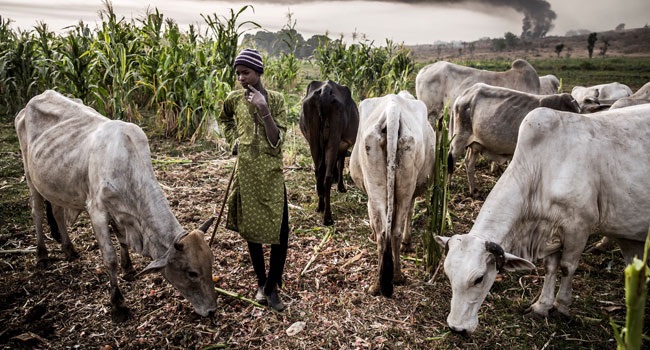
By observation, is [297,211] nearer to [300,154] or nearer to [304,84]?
[300,154]

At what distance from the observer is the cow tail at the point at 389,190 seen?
357 cm

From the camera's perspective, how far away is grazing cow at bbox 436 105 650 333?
3318mm

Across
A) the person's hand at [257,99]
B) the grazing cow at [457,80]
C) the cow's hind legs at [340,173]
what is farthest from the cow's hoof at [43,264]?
the grazing cow at [457,80]

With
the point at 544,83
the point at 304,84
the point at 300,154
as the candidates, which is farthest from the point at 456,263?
the point at 304,84

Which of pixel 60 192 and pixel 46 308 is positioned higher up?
pixel 60 192

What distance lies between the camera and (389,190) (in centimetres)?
361

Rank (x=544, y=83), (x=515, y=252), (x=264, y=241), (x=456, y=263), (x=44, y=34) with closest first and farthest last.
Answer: (x=456, y=263) → (x=264, y=241) → (x=515, y=252) → (x=44, y=34) → (x=544, y=83)

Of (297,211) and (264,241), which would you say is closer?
(264,241)

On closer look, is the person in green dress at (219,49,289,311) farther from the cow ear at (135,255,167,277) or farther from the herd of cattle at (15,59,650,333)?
the cow ear at (135,255,167,277)

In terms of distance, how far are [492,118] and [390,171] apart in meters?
3.51

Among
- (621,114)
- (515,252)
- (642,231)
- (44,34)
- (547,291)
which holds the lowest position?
(547,291)

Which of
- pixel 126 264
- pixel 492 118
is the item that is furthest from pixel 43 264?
pixel 492 118

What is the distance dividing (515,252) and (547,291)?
1.67 ft

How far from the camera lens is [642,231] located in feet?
11.1
